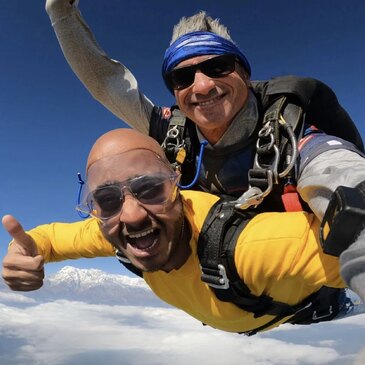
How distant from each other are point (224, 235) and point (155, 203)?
0.48 meters

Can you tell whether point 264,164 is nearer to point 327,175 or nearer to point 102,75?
point 327,175

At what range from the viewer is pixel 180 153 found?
3.06m

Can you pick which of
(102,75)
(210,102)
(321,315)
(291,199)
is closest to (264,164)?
(291,199)

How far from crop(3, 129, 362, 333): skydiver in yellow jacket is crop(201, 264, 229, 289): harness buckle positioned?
0.09 m

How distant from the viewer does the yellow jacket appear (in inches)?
76.8

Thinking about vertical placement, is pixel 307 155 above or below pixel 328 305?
above

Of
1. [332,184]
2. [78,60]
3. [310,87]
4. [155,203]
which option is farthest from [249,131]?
[78,60]

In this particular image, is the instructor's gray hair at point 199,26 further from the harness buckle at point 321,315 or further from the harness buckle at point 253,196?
the harness buckle at point 321,315

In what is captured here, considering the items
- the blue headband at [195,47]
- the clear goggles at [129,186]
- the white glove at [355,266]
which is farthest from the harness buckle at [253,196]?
the blue headband at [195,47]

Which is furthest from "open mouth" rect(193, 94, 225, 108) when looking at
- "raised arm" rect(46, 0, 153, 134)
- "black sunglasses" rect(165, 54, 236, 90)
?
"raised arm" rect(46, 0, 153, 134)

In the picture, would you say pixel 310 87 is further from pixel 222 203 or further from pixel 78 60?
pixel 78 60

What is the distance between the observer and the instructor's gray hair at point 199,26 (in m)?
3.12

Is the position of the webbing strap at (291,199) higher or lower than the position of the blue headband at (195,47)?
lower

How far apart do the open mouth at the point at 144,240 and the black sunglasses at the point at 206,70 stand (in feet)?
4.22
